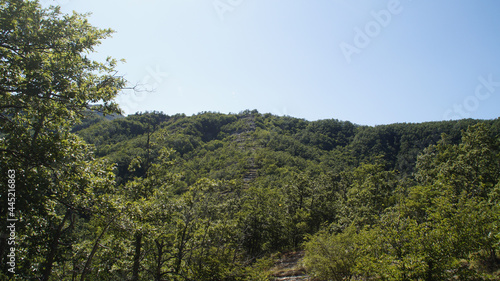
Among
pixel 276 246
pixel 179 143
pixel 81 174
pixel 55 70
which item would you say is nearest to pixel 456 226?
pixel 81 174

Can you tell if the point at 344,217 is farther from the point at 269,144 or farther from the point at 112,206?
the point at 269,144

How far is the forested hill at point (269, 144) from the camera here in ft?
353

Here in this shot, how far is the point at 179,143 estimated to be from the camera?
14425 centimetres

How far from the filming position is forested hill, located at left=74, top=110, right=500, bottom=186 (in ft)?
353

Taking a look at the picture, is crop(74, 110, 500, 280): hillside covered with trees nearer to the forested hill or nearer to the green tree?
the green tree

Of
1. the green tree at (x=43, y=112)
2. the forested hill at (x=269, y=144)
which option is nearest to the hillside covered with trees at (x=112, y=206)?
the green tree at (x=43, y=112)

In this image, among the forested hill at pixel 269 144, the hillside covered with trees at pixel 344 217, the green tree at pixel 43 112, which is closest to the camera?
the green tree at pixel 43 112

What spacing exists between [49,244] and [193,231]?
7977 mm

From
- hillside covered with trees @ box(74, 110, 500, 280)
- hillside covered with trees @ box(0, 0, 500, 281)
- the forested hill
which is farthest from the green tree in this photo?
the forested hill

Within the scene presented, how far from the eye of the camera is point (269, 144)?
146 metres

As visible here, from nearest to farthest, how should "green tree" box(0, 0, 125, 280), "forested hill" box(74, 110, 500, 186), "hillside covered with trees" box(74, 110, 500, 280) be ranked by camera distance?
1. "green tree" box(0, 0, 125, 280)
2. "hillside covered with trees" box(74, 110, 500, 280)
3. "forested hill" box(74, 110, 500, 186)

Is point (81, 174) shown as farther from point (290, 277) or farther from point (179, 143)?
point (179, 143)

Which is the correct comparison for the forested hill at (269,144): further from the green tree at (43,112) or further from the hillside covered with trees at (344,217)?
the green tree at (43,112)

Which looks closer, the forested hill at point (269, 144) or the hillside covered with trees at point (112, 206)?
the hillside covered with trees at point (112, 206)
